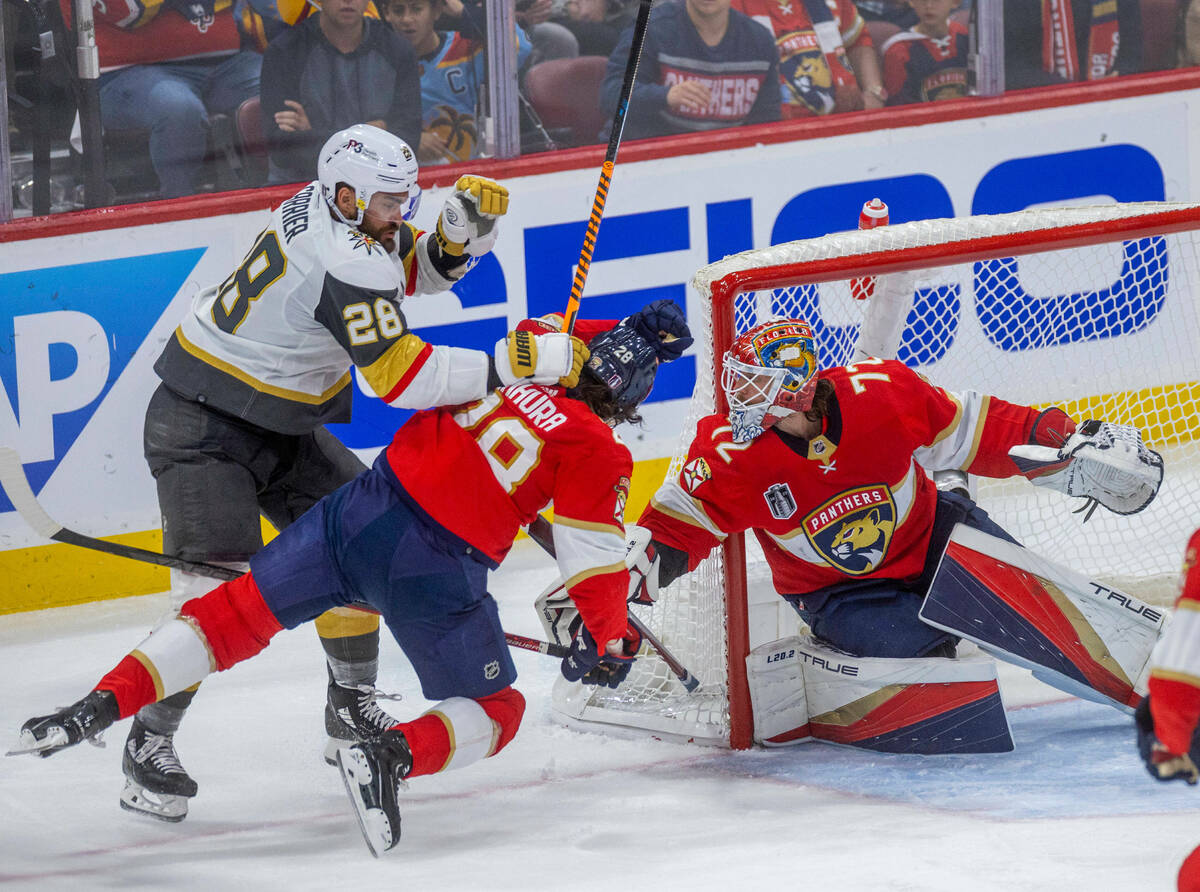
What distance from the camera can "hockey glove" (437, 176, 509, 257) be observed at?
3305 millimetres

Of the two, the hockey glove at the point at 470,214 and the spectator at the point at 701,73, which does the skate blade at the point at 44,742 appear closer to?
the hockey glove at the point at 470,214

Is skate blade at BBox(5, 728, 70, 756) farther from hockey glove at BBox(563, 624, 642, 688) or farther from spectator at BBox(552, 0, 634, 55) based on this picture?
spectator at BBox(552, 0, 634, 55)

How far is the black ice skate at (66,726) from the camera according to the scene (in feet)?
8.53

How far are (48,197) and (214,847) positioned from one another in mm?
1998

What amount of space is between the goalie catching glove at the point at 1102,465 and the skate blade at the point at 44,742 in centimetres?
180

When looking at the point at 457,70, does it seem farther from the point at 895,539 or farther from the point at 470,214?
the point at 895,539

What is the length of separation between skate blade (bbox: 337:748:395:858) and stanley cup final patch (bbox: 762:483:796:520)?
36.3 inches

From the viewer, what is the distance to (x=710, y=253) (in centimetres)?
479

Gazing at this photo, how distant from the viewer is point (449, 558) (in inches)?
110

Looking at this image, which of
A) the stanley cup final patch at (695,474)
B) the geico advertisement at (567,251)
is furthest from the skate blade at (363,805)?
the geico advertisement at (567,251)

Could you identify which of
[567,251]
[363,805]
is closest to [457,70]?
[567,251]

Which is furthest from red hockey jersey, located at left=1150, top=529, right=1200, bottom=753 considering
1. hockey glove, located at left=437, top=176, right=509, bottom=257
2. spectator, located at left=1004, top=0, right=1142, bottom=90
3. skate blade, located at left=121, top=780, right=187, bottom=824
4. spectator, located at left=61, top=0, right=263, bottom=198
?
spectator, located at left=1004, top=0, right=1142, bottom=90

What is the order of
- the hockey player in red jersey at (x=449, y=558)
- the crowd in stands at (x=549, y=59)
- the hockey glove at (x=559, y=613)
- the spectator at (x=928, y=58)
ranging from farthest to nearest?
the spectator at (x=928, y=58) < the crowd in stands at (x=549, y=59) < the hockey glove at (x=559, y=613) < the hockey player in red jersey at (x=449, y=558)

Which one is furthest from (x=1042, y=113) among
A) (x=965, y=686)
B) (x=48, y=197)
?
(x=48, y=197)
